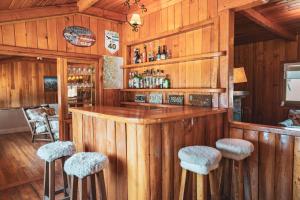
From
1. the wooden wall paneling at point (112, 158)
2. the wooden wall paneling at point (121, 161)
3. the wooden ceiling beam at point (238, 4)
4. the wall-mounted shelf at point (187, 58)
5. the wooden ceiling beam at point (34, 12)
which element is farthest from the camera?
the wooden ceiling beam at point (34, 12)

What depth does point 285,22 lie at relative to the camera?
3420mm

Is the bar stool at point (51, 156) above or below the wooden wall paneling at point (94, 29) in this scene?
below

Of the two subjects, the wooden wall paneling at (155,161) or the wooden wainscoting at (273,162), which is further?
the wooden wainscoting at (273,162)

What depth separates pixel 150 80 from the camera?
11.3ft

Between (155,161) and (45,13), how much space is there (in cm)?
256

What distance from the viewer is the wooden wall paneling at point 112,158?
2066mm

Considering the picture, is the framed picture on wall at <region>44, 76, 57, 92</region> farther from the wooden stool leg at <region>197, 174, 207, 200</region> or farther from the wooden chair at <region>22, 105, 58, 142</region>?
the wooden stool leg at <region>197, 174, 207, 200</region>

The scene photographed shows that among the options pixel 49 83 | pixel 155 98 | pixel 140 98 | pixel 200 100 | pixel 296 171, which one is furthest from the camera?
pixel 49 83

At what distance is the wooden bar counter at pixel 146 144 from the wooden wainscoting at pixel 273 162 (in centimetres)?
43

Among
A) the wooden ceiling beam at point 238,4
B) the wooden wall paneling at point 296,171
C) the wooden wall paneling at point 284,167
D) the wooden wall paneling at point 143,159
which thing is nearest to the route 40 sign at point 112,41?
the wooden ceiling beam at point 238,4

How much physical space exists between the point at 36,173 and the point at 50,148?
141 cm

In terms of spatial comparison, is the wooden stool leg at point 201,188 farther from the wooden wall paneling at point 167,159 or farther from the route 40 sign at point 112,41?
the route 40 sign at point 112,41

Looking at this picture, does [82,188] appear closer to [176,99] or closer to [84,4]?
[176,99]

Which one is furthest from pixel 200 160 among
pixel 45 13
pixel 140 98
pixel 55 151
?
pixel 45 13
